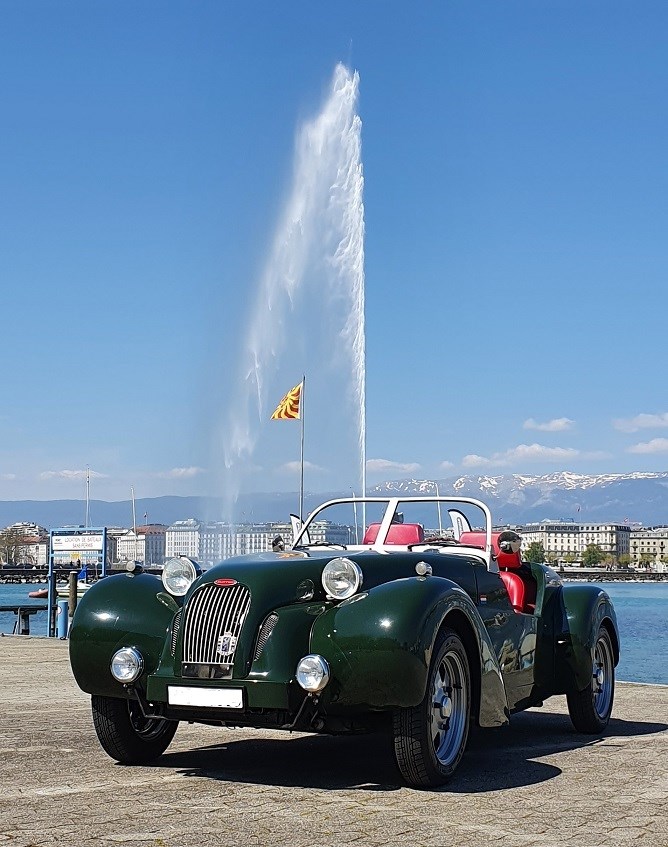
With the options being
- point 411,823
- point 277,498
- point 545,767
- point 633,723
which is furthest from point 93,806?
point 277,498

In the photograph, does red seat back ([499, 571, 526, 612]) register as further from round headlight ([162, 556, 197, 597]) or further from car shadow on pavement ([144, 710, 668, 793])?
round headlight ([162, 556, 197, 597])

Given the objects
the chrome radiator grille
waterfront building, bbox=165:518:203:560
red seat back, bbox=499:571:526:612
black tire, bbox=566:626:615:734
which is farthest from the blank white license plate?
waterfront building, bbox=165:518:203:560

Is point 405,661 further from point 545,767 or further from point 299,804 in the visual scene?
point 545,767

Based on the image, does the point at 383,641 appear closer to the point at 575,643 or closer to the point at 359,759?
the point at 359,759

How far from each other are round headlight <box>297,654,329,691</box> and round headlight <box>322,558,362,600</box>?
613 mm

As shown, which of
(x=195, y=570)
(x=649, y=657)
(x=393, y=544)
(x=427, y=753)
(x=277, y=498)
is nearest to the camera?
(x=427, y=753)

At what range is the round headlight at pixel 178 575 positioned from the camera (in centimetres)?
879

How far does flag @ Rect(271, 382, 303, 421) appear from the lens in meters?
34.1

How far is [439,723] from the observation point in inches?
317

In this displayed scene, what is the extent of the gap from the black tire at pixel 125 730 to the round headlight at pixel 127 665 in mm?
440

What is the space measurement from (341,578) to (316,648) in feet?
1.89

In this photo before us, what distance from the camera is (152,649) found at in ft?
27.3

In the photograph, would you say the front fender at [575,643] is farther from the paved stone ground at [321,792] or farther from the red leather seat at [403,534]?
the red leather seat at [403,534]

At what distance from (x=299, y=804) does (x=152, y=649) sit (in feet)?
5.69
